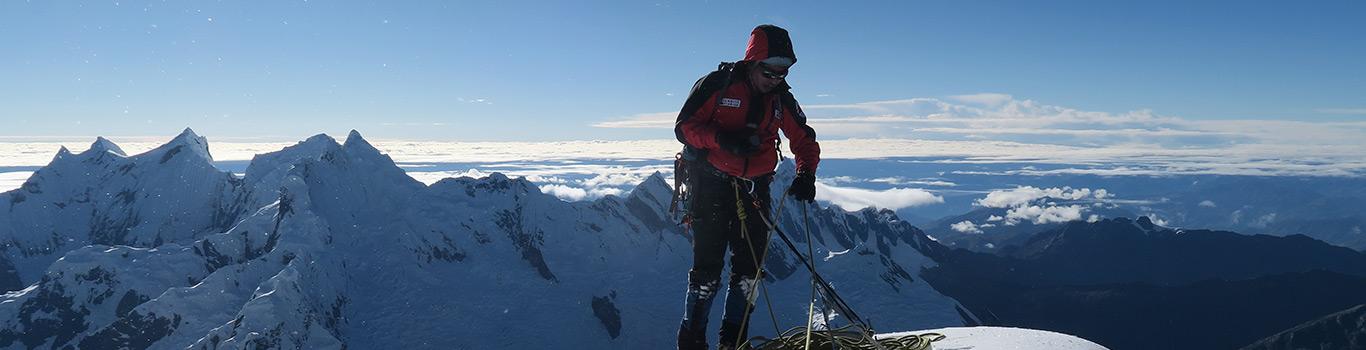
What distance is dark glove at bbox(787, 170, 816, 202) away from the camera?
7066 mm

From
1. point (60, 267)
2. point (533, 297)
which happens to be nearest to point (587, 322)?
point (533, 297)

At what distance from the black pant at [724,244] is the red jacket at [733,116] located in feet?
0.84

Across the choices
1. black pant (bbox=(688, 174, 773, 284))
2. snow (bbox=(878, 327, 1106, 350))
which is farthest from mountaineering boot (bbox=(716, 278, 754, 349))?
snow (bbox=(878, 327, 1106, 350))

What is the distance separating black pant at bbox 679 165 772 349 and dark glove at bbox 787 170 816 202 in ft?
1.51

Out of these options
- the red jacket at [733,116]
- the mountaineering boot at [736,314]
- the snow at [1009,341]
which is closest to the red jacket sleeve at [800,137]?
the red jacket at [733,116]

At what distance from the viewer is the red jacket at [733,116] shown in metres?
6.98

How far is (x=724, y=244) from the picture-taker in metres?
7.59

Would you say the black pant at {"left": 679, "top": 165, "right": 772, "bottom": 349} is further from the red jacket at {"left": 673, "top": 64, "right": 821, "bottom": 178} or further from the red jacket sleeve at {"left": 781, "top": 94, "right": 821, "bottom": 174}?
the red jacket sleeve at {"left": 781, "top": 94, "right": 821, "bottom": 174}

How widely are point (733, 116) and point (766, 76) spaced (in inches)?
22.2

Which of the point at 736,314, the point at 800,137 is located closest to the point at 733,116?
the point at 800,137

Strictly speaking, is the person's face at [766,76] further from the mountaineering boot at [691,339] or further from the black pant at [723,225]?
the mountaineering boot at [691,339]

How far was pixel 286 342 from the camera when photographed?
158m

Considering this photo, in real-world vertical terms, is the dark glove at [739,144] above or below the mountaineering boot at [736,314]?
above

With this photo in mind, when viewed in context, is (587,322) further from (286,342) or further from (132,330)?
→ (132,330)
